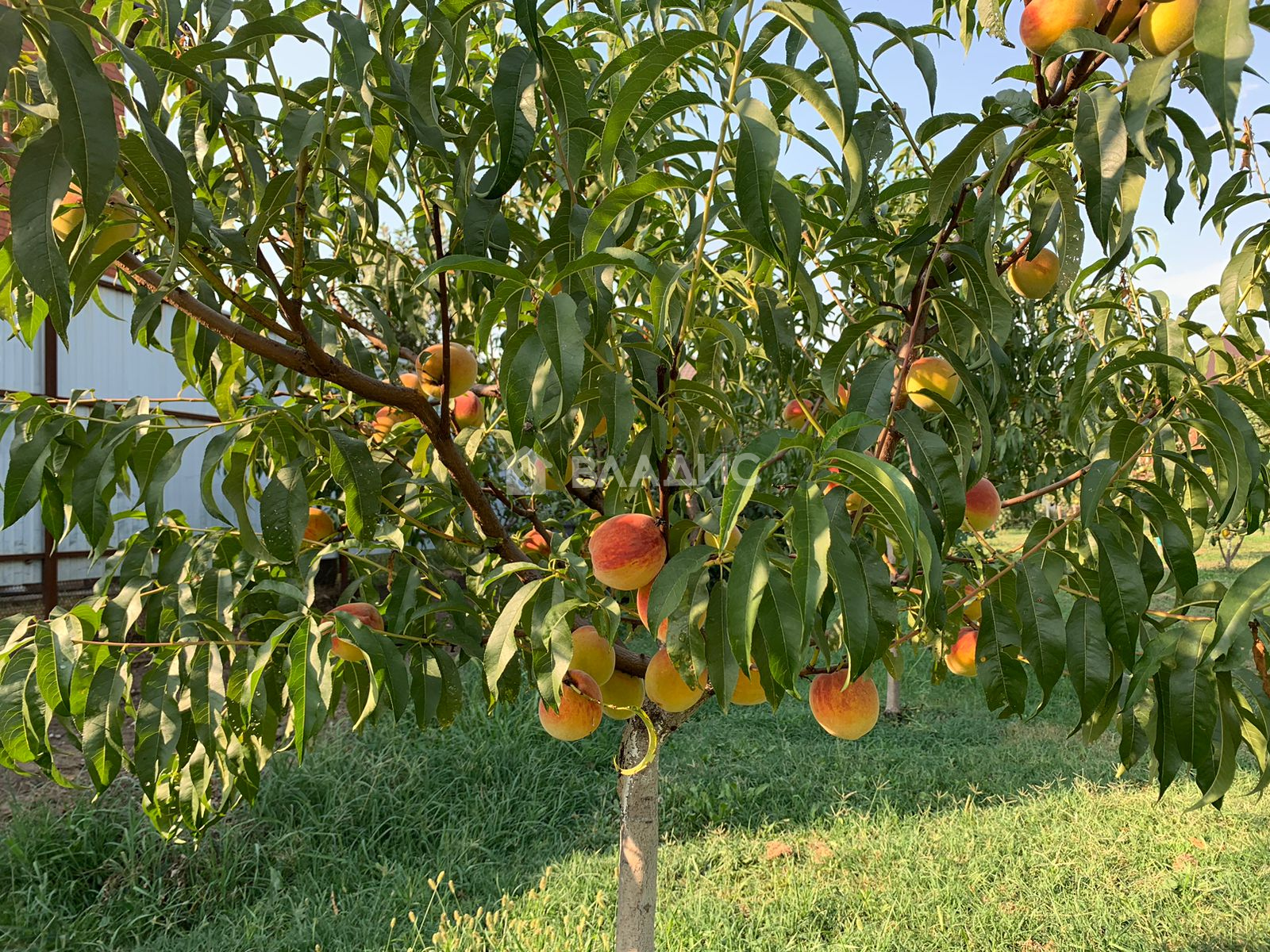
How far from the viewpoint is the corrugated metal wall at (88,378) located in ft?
14.2

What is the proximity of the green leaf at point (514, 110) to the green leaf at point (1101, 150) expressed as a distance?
0.45 meters

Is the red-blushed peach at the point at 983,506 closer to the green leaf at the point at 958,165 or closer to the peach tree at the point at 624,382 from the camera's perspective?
the peach tree at the point at 624,382

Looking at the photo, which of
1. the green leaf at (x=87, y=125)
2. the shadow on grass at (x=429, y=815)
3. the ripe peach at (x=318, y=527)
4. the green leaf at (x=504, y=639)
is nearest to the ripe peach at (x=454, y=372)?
the ripe peach at (x=318, y=527)

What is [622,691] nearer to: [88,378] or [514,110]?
[514,110]

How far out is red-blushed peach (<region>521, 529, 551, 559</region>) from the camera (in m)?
1.40

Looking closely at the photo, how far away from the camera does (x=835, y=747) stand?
13.1ft

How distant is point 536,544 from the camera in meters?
1.45

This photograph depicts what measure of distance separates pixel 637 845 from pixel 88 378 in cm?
477

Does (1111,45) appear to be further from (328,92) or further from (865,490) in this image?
(328,92)

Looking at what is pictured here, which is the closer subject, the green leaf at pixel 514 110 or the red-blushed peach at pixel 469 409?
the green leaf at pixel 514 110

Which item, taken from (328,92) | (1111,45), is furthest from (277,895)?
(1111,45)

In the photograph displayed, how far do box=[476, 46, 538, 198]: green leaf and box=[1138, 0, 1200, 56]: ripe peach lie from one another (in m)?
0.52

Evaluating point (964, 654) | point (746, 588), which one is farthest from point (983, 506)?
point (746, 588)

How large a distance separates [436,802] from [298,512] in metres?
2.78
